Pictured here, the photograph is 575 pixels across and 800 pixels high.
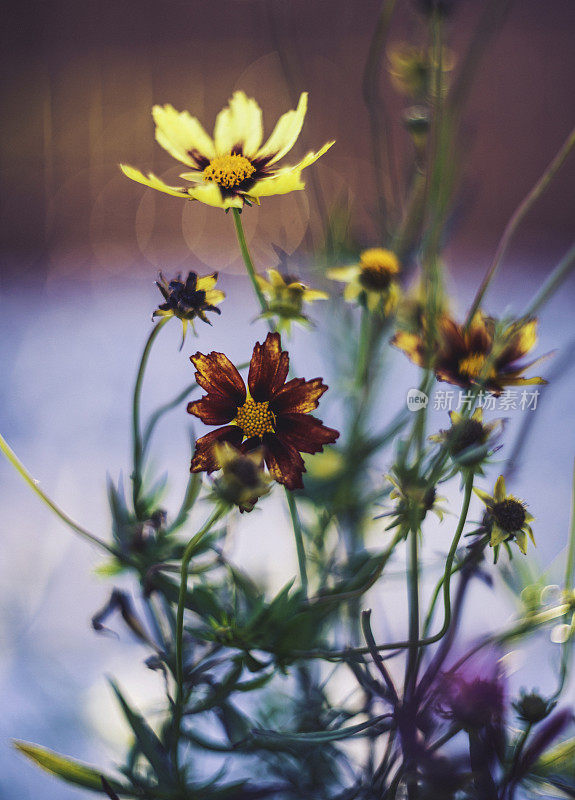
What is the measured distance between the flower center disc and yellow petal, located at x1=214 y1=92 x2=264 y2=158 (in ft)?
0.50

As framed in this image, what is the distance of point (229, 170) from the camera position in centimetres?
24

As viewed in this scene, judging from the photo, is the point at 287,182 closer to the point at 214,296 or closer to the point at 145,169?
the point at 214,296

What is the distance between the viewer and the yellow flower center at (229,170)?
0.23 m

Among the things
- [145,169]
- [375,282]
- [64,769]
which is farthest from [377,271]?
[145,169]

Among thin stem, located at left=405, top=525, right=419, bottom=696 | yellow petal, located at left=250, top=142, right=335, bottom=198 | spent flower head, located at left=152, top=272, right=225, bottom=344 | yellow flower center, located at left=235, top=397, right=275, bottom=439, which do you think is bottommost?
Answer: thin stem, located at left=405, top=525, right=419, bottom=696

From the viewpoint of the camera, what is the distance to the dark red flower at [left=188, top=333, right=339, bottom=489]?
19cm

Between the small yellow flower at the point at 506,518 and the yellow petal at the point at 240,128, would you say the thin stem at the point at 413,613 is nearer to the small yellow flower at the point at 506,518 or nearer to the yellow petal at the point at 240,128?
the small yellow flower at the point at 506,518

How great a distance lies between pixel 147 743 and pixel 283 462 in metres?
0.12

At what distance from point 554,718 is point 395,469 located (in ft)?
0.31

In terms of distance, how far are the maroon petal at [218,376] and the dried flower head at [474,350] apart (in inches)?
2.1

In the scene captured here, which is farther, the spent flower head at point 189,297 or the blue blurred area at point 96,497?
the blue blurred area at point 96,497

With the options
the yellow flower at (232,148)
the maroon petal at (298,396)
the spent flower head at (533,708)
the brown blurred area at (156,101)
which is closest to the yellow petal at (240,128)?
the yellow flower at (232,148)

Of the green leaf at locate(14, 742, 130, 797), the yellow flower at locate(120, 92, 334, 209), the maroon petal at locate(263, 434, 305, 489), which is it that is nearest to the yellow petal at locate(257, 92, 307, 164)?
the yellow flower at locate(120, 92, 334, 209)

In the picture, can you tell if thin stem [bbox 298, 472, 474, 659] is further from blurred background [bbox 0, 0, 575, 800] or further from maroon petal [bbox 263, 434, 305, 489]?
blurred background [bbox 0, 0, 575, 800]
